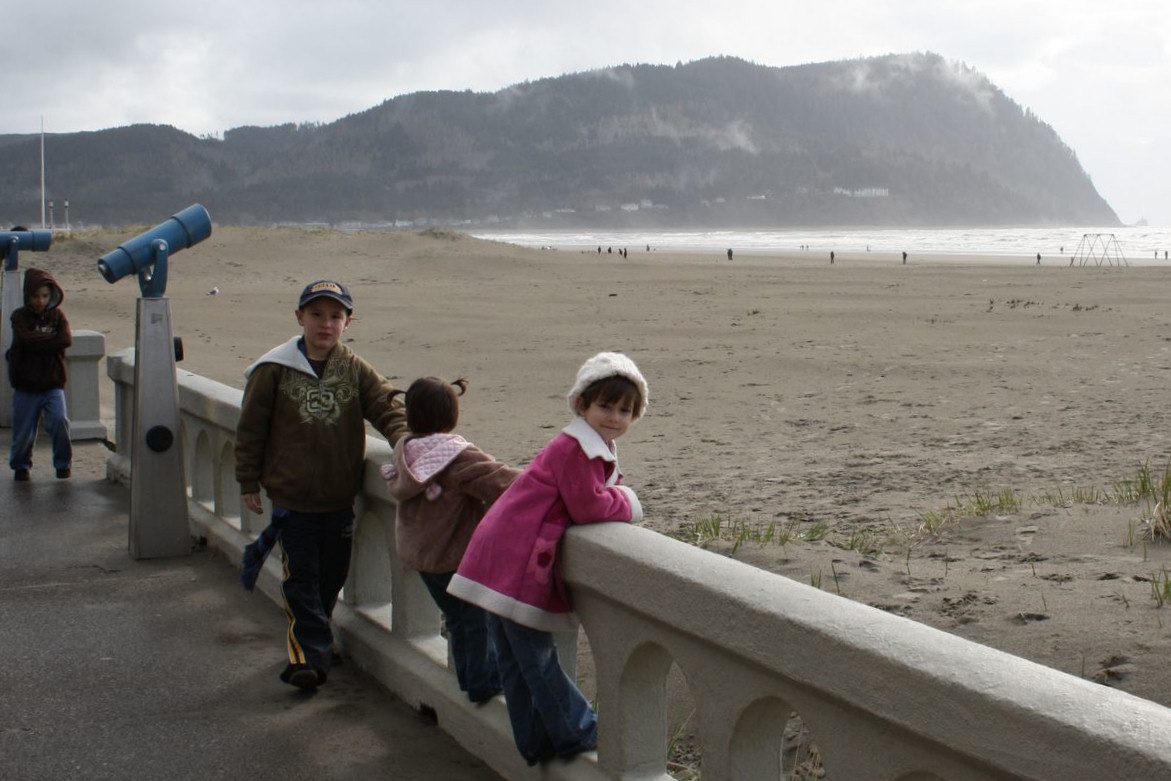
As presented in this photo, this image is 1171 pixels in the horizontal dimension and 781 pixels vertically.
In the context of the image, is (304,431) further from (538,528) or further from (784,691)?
(784,691)

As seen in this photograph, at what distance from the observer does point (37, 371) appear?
903cm

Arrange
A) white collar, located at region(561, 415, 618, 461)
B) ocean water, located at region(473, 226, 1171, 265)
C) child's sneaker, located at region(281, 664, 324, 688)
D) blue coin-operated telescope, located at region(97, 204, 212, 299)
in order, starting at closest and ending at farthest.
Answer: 1. white collar, located at region(561, 415, 618, 461)
2. child's sneaker, located at region(281, 664, 324, 688)
3. blue coin-operated telescope, located at region(97, 204, 212, 299)
4. ocean water, located at region(473, 226, 1171, 265)

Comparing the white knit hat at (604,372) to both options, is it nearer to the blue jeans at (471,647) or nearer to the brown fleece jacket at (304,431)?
the blue jeans at (471,647)

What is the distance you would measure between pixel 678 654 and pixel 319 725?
1716 mm

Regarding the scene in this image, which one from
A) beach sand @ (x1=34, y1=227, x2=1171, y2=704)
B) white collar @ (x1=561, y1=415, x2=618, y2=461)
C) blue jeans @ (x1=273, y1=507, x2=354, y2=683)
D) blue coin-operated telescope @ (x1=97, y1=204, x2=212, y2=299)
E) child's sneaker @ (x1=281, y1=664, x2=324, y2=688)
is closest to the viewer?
white collar @ (x1=561, y1=415, x2=618, y2=461)

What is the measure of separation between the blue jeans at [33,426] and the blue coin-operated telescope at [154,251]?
281 centimetres

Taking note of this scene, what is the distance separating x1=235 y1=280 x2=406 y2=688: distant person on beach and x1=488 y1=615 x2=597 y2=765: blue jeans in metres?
1.31

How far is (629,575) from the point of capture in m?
3.34

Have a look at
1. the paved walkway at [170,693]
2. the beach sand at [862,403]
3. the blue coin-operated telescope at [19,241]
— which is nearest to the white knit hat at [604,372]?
the paved walkway at [170,693]

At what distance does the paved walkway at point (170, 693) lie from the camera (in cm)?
413

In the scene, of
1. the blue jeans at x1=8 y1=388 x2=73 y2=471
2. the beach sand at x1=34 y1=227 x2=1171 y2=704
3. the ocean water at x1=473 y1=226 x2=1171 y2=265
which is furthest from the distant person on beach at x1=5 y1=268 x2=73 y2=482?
the ocean water at x1=473 y1=226 x2=1171 y2=265

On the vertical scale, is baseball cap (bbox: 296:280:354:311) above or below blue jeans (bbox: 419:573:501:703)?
above

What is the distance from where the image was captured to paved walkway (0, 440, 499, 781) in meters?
4.13

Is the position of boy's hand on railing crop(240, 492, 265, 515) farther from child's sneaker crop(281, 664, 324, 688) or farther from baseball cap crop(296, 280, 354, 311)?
baseball cap crop(296, 280, 354, 311)
